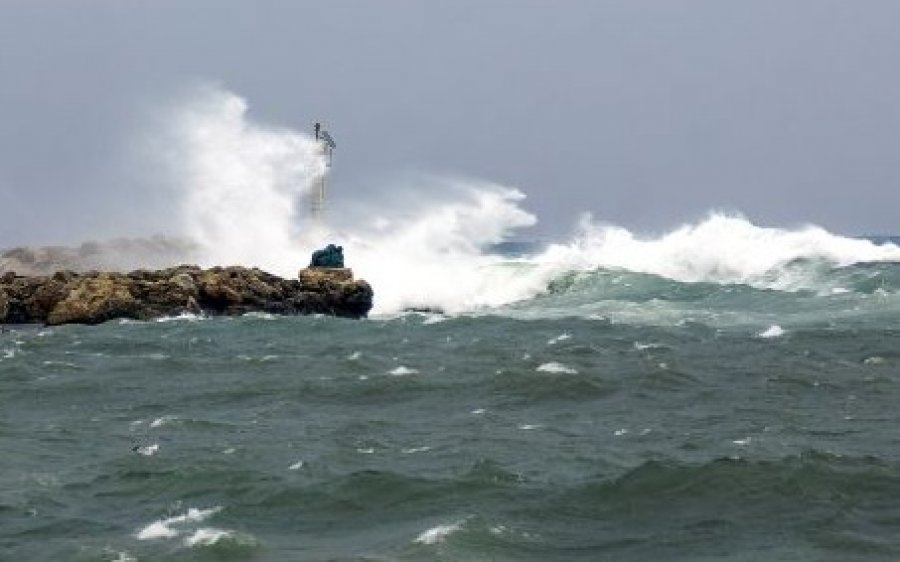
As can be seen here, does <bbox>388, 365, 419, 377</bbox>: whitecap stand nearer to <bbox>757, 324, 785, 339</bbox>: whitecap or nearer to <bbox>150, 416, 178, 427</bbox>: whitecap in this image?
<bbox>150, 416, 178, 427</bbox>: whitecap

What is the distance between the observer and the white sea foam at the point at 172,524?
1792cm

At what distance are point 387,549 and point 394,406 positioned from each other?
11262 millimetres

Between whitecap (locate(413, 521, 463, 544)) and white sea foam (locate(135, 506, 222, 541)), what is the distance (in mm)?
3131

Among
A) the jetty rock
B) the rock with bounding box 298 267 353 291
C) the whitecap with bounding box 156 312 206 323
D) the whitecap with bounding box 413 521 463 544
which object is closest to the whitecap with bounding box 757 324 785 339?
the jetty rock

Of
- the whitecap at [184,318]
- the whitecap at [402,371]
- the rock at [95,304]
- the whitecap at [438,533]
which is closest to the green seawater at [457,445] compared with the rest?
the whitecap at [438,533]

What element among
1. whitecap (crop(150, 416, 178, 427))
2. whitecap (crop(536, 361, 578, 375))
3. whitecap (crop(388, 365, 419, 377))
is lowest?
whitecap (crop(150, 416, 178, 427))

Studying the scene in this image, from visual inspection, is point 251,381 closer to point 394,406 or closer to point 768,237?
point 394,406

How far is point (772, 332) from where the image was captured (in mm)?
40156

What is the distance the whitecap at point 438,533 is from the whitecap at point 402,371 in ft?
46.2

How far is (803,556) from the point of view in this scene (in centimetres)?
1625

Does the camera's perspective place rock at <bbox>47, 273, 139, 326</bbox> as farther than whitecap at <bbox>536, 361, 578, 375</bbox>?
Yes

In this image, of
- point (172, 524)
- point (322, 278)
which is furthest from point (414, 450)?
point (322, 278)

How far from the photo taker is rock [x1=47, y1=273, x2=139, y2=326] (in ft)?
158

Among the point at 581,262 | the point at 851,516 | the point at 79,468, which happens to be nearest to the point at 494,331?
the point at 79,468
